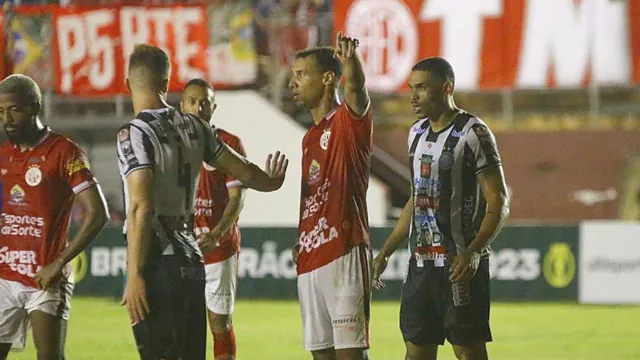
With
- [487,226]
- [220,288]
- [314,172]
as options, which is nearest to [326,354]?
[314,172]

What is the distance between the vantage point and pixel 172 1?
20.2 metres

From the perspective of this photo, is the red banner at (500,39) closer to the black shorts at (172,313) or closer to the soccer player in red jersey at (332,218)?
the soccer player in red jersey at (332,218)

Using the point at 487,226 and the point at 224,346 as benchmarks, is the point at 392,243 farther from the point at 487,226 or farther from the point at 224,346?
the point at 224,346

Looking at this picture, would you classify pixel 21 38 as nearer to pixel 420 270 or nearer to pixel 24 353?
pixel 24 353

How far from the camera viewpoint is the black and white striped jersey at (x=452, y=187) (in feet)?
24.1

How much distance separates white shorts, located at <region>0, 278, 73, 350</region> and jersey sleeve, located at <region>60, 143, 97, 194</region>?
0.61m

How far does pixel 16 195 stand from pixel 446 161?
2.66 metres

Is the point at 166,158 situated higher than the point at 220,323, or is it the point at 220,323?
the point at 166,158

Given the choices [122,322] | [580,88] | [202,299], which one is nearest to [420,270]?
[202,299]

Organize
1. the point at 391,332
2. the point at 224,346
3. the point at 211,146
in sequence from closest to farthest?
the point at 211,146 → the point at 224,346 → the point at 391,332

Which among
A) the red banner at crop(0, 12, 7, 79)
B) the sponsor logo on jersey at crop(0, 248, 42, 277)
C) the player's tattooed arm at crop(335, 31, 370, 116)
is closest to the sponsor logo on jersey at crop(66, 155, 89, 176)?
the sponsor logo on jersey at crop(0, 248, 42, 277)

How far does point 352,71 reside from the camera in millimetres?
6715

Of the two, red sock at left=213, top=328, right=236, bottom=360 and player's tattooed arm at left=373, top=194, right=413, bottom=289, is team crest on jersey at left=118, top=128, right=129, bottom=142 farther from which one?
red sock at left=213, top=328, right=236, bottom=360

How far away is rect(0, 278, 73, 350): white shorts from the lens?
23.9 ft
